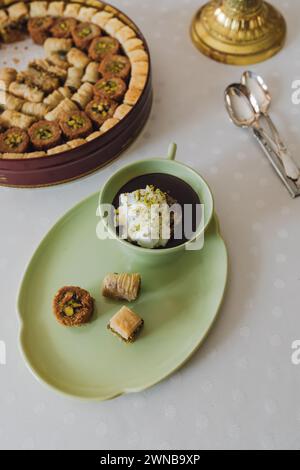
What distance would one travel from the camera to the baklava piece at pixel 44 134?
3.31ft

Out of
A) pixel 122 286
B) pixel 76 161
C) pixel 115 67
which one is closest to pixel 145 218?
pixel 122 286

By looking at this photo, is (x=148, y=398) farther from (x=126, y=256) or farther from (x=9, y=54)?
(x=9, y=54)

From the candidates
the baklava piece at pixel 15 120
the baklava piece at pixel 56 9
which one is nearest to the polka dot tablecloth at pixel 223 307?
the baklava piece at pixel 15 120

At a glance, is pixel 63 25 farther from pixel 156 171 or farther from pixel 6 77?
pixel 156 171

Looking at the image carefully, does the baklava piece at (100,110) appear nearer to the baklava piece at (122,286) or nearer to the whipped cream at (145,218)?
the whipped cream at (145,218)

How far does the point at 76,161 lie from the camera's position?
98 cm

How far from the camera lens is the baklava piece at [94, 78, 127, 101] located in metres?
1.06

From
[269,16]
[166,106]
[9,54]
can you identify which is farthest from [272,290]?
[9,54]

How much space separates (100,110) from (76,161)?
0.46 feet

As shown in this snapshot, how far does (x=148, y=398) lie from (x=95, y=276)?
0.75 feet

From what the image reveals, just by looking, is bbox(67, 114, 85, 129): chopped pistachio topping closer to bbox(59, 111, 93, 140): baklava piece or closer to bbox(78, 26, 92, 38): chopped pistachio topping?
bbox(59, 111, 93, 140): baklava piece

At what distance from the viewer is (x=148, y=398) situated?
2.59ft

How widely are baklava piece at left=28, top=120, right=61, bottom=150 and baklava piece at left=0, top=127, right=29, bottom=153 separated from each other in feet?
0.05

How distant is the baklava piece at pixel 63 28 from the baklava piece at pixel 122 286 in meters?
0.65
